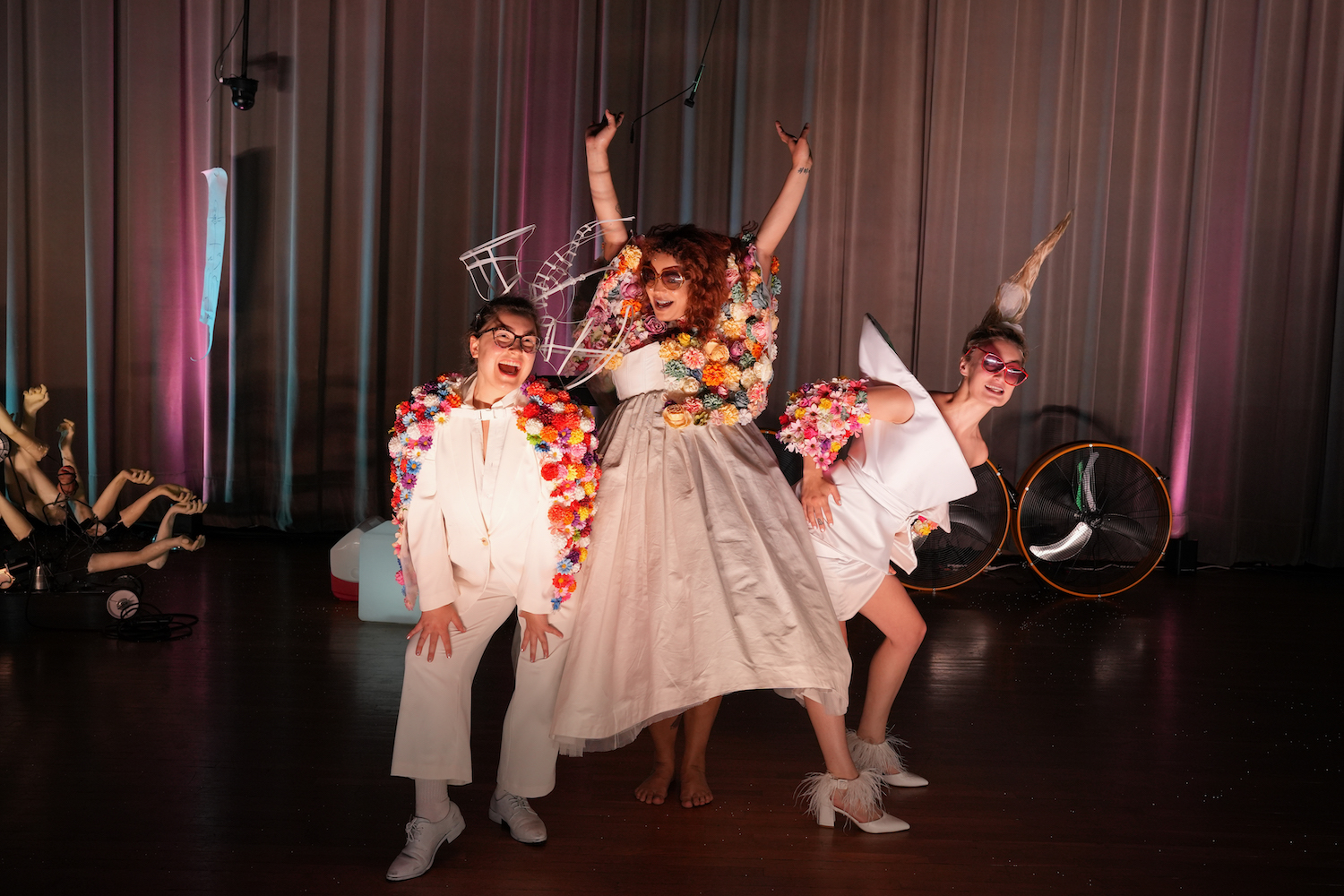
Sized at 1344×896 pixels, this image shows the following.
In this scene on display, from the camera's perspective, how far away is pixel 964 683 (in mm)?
3576

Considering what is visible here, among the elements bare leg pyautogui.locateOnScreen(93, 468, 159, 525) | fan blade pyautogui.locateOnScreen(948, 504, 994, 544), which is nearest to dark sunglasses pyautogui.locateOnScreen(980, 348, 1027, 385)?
fan blade pyautogui.locateOnScreen(948, 504, 994, 544)

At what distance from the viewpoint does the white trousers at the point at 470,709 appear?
7.32ft

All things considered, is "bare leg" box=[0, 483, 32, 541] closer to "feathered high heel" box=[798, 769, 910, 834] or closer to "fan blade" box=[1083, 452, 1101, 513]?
"feathered high heel" box=[798, 769, 910, 834]

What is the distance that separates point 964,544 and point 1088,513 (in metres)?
0.67

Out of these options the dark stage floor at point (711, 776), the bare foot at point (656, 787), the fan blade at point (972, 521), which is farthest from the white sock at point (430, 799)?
the fan blade at point (972, 521)

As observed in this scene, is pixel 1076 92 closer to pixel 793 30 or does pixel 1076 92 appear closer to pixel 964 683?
pixel 793 30

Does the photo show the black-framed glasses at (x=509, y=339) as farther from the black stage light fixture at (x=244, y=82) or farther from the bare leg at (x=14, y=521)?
the black stage light fixture at (x=244, y=82)

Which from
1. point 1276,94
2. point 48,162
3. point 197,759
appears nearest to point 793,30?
point 1276,94

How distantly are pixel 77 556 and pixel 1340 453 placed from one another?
21.3 ft

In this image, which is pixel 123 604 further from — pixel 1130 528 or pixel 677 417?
pixel 1130 528

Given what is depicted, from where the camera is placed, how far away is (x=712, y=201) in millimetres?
5727

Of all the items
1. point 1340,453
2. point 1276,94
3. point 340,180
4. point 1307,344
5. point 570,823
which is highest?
point 1276,94

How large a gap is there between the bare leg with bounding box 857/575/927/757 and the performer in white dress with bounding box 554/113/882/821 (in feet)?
0.75

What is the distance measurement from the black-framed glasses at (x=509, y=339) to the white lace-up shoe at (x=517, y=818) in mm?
1085
